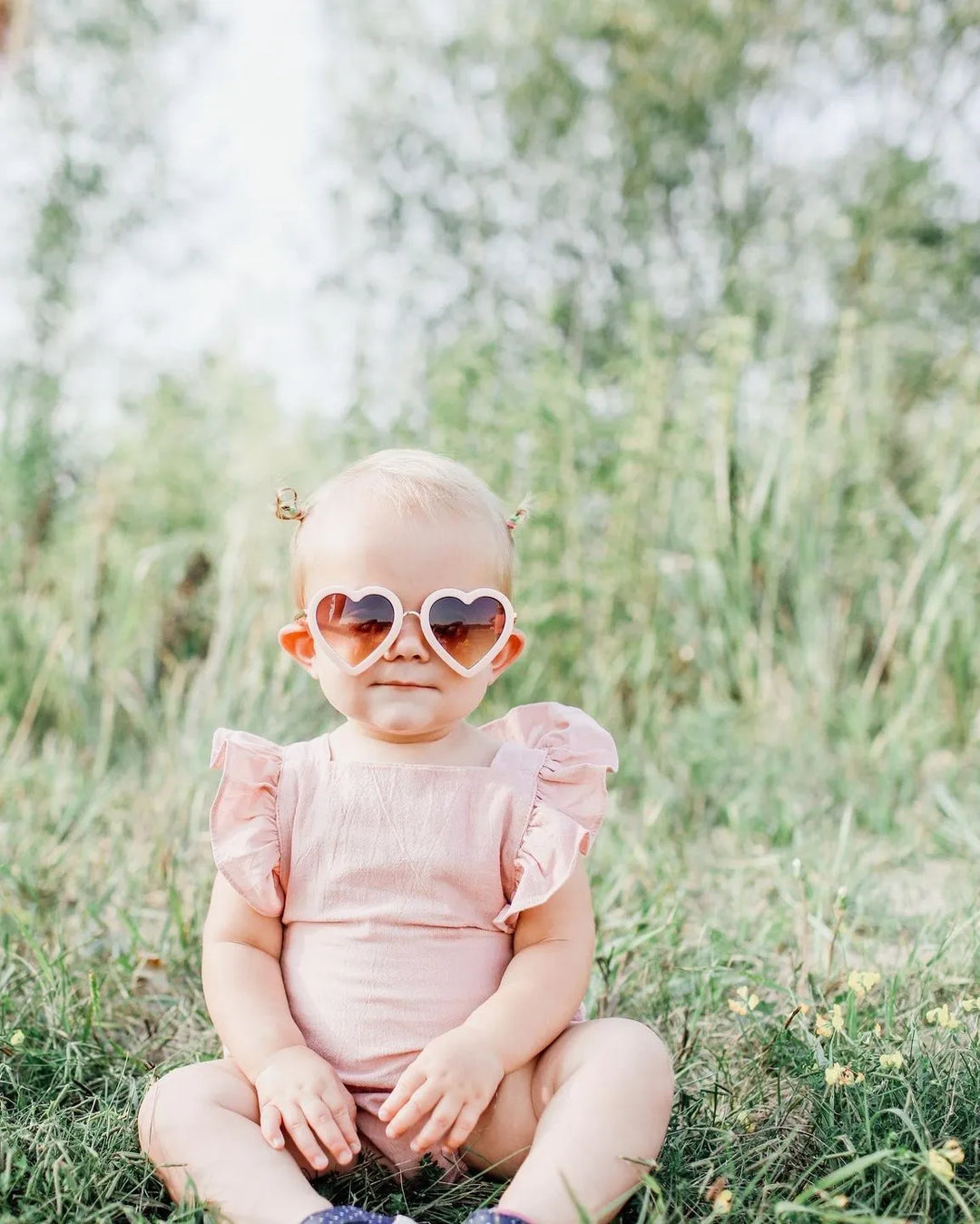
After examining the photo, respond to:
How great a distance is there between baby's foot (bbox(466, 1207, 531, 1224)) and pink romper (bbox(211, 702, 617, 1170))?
24 cm

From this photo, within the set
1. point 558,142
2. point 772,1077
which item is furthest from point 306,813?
point 558,142

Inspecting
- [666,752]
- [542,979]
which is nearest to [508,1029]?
[542,979]

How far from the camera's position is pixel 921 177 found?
13680 mm

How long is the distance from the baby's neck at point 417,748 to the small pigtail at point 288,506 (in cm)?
32

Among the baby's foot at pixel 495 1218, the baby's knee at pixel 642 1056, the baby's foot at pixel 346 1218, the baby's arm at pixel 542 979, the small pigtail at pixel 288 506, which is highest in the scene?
the small pigtail at pixel 288 506

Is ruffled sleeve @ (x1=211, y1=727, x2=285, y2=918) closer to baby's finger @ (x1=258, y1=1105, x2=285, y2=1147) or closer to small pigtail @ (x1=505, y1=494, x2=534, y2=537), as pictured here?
baby's finger @ (x1=258, y1=1105, x2=285, y2=1147)

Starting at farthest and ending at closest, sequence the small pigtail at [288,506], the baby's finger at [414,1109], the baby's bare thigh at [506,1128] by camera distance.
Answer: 1. the small pigtail at [288,506]
2. the baby's bare thigh at [506,1128]
3. the baby's finger at [414,1109]

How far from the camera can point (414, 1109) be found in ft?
4.44

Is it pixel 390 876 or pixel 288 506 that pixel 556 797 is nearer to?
pixel 390 876

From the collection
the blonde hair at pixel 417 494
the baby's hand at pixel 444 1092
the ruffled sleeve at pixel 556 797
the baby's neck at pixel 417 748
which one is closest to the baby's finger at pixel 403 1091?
the baby's hand at pixel 444 1092

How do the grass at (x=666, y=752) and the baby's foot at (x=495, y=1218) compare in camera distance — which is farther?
the grass at (x=666, y=752)

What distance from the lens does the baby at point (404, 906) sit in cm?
138

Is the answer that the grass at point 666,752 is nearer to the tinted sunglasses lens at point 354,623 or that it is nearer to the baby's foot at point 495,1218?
the baby's foot at point 495,1218

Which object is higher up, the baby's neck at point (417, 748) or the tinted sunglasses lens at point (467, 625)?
the tinted sunglasses lens at point (467, 625)
